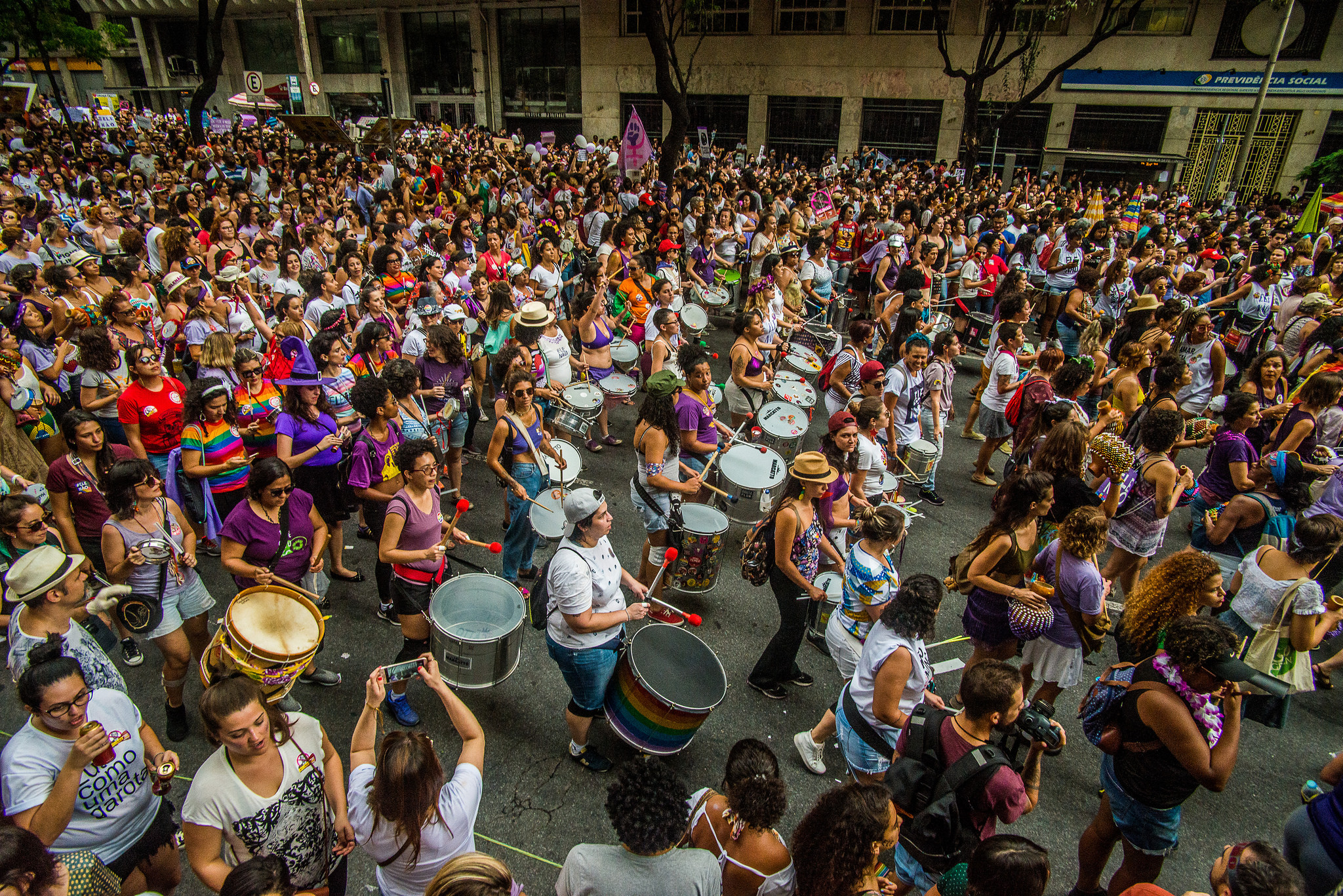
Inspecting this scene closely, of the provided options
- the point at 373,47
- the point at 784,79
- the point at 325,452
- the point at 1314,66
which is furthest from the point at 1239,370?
the point at 373,47

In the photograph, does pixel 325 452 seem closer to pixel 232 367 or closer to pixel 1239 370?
pixel 232 367

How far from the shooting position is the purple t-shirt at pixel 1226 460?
4973mm

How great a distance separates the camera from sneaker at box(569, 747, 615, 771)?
387 cm

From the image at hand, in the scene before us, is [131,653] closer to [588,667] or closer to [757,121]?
[588,667]

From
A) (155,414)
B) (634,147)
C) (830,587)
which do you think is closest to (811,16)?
(634,147)

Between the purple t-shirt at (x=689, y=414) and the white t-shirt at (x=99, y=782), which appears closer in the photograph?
the white t-shirt at (x=99, y=782)

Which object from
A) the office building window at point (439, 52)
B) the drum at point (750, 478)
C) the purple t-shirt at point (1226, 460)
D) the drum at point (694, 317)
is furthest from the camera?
the office building window at point (439, 52)

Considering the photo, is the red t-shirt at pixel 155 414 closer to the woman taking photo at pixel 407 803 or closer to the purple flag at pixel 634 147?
the woman taking photo at pixel 407 803

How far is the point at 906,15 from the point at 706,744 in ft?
100

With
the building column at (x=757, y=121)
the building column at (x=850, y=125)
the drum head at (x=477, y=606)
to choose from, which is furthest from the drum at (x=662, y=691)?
the building column at (x=757, y=121)

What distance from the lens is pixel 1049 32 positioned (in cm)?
2502

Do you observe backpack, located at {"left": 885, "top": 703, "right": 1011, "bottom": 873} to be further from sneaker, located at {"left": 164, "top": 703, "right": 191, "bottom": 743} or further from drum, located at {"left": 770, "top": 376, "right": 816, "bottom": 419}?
drum, located at {"left": 770, "top": 376, "right": 816, "bottom": 419}

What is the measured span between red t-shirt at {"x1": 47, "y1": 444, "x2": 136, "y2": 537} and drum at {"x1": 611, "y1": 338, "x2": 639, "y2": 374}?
14.9ft

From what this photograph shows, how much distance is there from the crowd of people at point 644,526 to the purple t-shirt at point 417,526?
18mm
